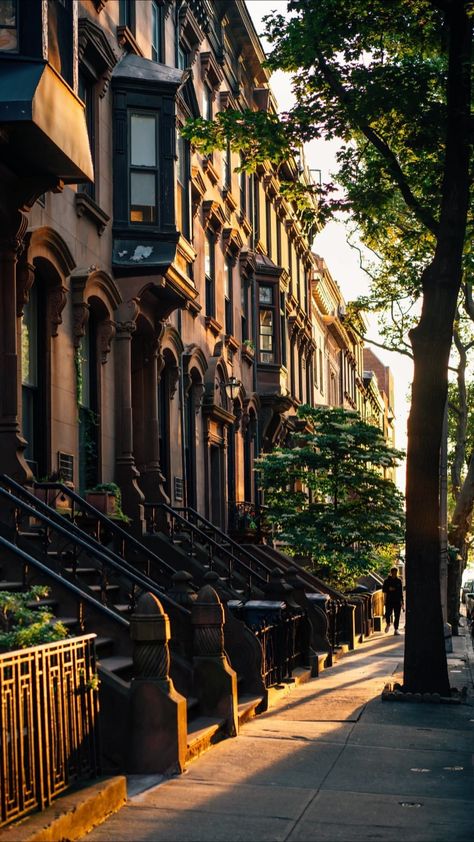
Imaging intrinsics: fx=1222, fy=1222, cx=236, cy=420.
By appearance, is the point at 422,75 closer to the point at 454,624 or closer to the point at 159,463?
the point at 159,463

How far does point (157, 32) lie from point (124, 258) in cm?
610

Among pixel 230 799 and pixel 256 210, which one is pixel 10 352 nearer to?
pixel 230 799

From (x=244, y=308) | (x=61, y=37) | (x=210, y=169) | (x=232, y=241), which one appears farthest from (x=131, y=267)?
(x=244, y=308)

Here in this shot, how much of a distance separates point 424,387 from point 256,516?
1478cm

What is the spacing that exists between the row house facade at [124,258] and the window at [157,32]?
34 millimetres

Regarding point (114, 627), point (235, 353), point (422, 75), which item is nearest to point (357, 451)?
point (235, 353)

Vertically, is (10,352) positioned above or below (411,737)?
above

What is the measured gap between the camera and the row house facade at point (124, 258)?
1433 cm

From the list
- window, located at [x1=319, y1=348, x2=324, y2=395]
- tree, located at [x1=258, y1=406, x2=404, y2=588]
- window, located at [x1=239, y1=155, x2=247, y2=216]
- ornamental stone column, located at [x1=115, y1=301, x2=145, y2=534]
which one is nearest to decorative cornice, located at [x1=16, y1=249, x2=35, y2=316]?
ornamental stone column, located at [x1=115, y1=301, x2=145, y2=534]

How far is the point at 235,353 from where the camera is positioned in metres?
30.3

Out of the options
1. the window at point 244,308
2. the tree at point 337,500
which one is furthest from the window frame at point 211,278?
the tree at point 337,500

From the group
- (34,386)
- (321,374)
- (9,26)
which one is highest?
(321,374)

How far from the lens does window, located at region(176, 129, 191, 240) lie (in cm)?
2111

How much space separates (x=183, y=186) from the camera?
21688 millimetres
